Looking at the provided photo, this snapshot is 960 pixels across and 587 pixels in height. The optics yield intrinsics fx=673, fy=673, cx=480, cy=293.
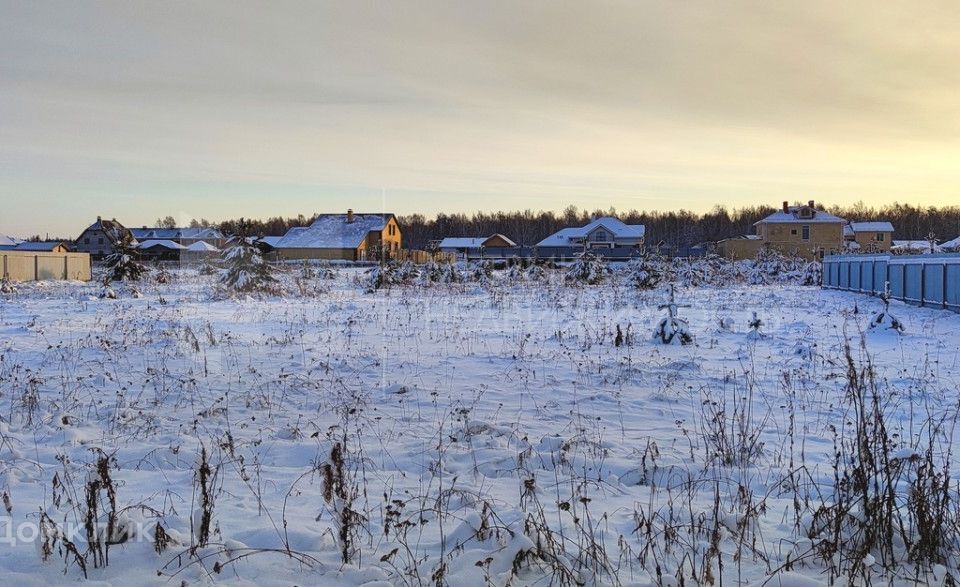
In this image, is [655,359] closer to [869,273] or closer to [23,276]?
[869,273]

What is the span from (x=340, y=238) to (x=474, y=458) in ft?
209

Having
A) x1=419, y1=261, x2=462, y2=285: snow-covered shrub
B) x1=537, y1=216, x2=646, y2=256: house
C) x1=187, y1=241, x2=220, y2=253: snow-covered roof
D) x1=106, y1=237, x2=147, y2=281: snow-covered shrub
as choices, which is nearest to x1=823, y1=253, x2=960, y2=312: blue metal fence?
x1=419, y1=261, x2=462, y2=285: snow-covered shrub

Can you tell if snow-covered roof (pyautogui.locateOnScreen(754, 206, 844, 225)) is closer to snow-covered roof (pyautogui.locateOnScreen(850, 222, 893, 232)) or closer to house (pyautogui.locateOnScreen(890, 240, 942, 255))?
house (pyautogui.locateOnScreen(890, 240, 942, 255))

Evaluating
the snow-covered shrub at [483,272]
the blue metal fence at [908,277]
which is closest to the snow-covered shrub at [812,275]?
the blue metal fence at [908,277]

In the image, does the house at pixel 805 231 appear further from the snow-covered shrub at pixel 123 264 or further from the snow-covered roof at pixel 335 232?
the snow-covered shrub at pixel 123 264

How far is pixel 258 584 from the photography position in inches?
140

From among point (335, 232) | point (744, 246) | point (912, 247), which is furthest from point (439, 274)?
point (912, 247)

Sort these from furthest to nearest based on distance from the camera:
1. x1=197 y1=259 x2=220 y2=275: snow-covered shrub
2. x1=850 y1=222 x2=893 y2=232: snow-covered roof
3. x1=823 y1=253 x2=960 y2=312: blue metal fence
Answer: x1=850 y1=222 x2=893 y2=232: snow-covered roof < x1=197 y1=259 x2=220 y2=275: snow-covered shrub < x1=823 y1=253 x2=960 y2=312: blue metal fence

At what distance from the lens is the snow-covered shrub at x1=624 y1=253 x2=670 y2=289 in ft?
97.2

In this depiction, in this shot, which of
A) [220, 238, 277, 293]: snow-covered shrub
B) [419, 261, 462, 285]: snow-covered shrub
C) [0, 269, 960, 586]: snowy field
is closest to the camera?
[0, 269, 960, 586]: snowy field

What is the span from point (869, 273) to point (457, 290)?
50.3 feet

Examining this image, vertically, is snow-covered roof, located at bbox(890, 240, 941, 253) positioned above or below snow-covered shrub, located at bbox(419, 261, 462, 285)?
above

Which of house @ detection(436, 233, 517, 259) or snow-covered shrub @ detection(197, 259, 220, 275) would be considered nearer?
snow-covered shrub @ detection(197, 259, 220, 275)

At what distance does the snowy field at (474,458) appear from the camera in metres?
3.74
